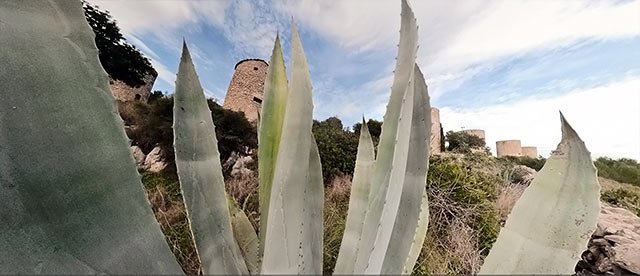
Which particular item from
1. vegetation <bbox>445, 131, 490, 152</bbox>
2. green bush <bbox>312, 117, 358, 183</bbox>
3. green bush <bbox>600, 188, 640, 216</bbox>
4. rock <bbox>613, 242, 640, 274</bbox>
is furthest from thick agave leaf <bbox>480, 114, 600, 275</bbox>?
vegetation <bbox>445, 131, 490, 152</bbox>

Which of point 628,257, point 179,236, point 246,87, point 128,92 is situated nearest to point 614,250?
point 628,257

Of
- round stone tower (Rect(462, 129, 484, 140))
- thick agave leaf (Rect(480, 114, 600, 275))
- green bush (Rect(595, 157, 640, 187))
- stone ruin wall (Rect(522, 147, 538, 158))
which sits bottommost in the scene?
green bush (Rect(595, 157, 640, 187))

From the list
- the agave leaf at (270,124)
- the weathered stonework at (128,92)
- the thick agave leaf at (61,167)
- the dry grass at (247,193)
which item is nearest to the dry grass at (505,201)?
the dry grass at (247,193)

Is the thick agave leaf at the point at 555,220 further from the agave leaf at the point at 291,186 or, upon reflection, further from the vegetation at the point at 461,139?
the vegetation at the point at 461,139

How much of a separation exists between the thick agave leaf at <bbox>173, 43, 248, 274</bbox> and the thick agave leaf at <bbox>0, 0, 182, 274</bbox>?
0.08 metres

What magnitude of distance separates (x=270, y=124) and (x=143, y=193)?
0.35 meters

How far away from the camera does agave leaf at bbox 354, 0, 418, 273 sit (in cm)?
65

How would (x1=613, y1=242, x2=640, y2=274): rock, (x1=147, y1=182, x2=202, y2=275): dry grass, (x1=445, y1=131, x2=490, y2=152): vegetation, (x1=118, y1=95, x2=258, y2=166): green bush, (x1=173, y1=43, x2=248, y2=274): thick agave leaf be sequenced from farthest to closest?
(x1=445, y1=131, x2=490, y2=152): vegetation
(x1=118, y1=95, x2=258, y2=166): green bush
(x1=613, y1=242, x2=640, y2=274): rock
(x1=147, y1=182, x2=202, y2=275): dry grass
(x1=173, y1=43, x2=248, y2=274): thick agave leaf

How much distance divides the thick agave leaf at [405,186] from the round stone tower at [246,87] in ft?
43.8

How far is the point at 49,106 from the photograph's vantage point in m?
0.63

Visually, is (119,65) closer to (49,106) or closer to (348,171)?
(348,171)

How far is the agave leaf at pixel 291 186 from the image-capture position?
56 centimetres

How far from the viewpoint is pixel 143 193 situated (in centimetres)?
68

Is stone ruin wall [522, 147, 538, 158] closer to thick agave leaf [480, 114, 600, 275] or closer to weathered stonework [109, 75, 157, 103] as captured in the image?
weathered stonework [109, 75, 157, 103]
